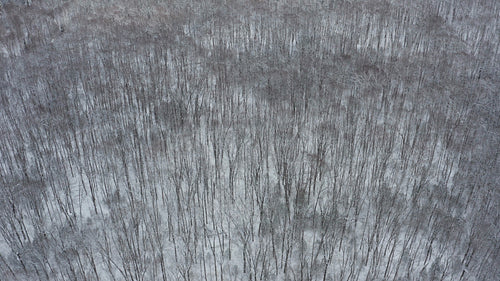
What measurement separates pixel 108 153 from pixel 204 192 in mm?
5450

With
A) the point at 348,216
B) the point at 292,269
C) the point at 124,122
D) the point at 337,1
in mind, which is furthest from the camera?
the point at 337,1

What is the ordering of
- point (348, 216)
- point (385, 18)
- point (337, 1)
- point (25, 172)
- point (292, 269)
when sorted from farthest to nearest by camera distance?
point (337, 1) < point (385, 18) < point (25, 172) < point (348, 216) < point (292, 269)

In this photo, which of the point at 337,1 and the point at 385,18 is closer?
the point at 385,18

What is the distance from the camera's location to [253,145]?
16.8 m

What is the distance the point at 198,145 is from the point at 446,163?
11.5 metres

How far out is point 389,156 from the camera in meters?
16.5

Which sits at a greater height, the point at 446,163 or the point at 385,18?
the point at 385,18

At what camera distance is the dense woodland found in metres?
13.3

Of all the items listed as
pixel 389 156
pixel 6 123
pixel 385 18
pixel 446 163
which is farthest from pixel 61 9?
pixel 446 163

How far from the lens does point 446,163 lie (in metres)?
16.2

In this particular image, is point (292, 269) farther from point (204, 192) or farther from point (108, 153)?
point (108, 153)

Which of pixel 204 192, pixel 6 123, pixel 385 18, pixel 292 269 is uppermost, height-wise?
pixel 385 18

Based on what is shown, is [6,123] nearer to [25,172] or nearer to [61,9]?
[25,172]

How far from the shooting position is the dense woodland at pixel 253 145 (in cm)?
1334
